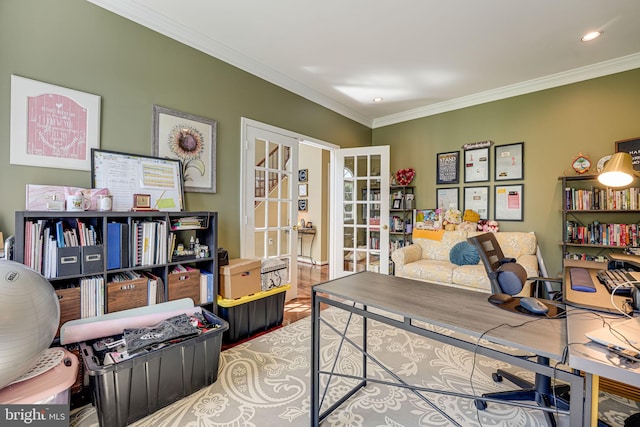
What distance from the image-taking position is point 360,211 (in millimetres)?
4383

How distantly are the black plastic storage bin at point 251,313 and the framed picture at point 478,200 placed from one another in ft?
9.57

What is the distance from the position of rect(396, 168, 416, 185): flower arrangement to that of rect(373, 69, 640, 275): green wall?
33cm

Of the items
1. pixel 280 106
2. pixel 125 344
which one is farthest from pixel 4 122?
pixel 280 106

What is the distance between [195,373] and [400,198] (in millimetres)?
3787

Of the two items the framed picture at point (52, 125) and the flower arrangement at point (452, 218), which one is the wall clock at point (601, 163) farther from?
the framed picture at point (52, 125)

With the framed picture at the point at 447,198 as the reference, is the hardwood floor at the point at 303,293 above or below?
below

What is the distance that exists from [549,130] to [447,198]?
1.44 meters

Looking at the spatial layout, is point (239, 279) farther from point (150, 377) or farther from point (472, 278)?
point (472, 278)

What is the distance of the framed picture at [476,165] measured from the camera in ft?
13.0

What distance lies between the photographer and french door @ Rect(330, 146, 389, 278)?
13.7ft

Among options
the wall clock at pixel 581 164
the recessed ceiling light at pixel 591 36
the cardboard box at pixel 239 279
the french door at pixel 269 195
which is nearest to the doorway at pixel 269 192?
the french door at pixel 269 195

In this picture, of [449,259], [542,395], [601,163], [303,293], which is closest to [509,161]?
[601,163]

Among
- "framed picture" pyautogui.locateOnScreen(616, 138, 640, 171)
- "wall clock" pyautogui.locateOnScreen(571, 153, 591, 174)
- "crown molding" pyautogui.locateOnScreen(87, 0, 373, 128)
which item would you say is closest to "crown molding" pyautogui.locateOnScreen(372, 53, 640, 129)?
"framed picture" pyautogui.locateOnScreen(616, 138, 640, 171)
